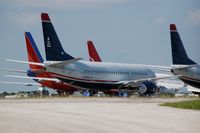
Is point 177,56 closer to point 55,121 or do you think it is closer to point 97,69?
point 97,69

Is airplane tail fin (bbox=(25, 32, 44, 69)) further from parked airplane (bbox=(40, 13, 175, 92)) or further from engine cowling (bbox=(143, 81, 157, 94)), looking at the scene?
engine cowling (bbox=(143, 81, 157, 94))

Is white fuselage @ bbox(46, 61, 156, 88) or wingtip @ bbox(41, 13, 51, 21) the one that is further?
white fuselage @ bbox(46, 61, 156, 88)

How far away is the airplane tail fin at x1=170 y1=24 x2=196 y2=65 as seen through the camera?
6219 cm

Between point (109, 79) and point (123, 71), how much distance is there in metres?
3.36

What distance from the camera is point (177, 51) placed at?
205 feet

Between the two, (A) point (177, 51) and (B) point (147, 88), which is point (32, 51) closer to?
(B) point (147, 88)

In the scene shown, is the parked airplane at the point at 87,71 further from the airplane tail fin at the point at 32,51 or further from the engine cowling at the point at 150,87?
the airplane tail fin at the point at 32,51

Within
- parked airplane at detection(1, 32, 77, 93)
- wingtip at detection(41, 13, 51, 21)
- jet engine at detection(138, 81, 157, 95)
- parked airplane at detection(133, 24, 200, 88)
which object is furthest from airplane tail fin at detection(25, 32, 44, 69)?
parked airplane at detection(133, 24, 200, 88)

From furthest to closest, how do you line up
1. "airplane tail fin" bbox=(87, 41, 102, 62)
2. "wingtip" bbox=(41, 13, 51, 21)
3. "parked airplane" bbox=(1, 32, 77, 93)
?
"airplane tail fin" bbox=(87, 41, 102, 62) → "parked airplane" bbox=(1, 32, 77, 93) → "wingtip" bbox=(41, 13, 51, 21)

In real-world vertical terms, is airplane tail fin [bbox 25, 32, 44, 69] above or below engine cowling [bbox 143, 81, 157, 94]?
above

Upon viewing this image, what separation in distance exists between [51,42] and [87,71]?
556 centimetres

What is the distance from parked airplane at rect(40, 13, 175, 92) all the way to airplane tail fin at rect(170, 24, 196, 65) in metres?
7.09

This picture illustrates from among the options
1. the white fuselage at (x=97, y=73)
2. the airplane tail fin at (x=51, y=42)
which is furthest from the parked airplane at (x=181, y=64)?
the airplane tail fin at (x=51, y=42)

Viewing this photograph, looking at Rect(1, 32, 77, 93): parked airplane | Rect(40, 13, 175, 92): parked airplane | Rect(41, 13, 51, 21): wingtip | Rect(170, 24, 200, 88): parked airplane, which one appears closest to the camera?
Rect(170, 24, 200, 88): parked airplane
